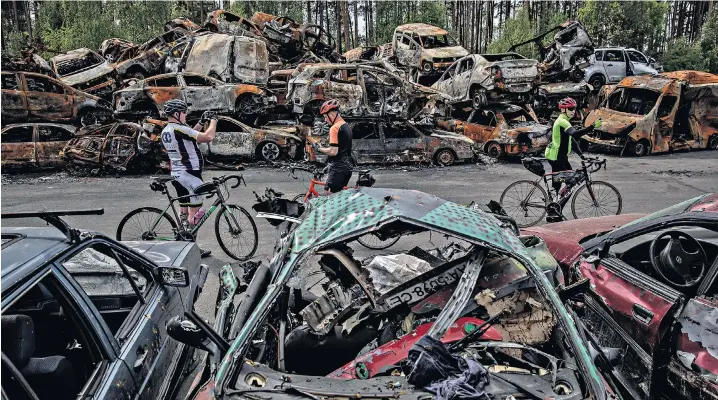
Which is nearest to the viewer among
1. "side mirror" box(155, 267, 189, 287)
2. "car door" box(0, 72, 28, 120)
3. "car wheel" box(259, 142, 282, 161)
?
"side mirror" box(155, 267, 189, 287)

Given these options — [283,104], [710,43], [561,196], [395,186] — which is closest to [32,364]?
[561,196]

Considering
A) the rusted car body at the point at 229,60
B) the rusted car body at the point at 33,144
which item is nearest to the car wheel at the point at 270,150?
the rusted car body at the point at 229,60

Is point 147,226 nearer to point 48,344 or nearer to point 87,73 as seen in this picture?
point 48,344

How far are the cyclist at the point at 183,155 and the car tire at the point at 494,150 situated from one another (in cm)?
1004

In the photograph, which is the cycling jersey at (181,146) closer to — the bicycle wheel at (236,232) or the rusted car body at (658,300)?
the bicycle wheel at (236,232)

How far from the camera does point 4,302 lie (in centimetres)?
239

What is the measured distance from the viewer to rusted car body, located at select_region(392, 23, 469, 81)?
22656mm

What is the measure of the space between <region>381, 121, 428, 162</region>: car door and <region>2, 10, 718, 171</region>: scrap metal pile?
0.08 ft

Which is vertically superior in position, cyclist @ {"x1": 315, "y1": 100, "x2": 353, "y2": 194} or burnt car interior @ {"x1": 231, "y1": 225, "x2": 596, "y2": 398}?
cyclist @ {"x1": 315, "y1": 100, "x2": 353, "y2": 194}

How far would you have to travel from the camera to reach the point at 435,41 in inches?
945

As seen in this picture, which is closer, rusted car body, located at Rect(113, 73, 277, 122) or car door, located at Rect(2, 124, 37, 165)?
car door, located at Rect(2, 124, 37, 165)

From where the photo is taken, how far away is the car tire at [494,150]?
596 inches

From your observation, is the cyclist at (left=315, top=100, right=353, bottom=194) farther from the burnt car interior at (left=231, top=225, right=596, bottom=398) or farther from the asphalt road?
the burnt car interior at (left=231, top=225, right=596, bottom=398)

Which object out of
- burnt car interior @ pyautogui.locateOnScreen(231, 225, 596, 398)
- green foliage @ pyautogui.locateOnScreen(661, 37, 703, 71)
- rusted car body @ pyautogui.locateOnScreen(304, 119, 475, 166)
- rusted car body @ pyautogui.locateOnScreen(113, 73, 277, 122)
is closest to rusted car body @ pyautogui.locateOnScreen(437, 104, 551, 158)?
rusted car body @ pyautogui.locateOnScreen(304, 119, 475, 166)
